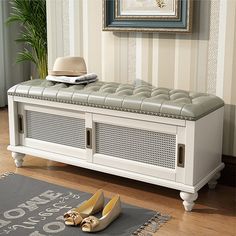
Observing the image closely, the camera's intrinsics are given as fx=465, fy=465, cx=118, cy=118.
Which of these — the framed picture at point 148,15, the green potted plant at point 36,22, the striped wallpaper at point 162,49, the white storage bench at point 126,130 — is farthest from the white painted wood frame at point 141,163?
the green potted plant at point 36,22

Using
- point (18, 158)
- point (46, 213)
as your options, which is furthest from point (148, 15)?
point (46, 213)

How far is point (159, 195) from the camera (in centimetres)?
251

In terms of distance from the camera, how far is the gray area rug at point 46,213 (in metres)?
2.09

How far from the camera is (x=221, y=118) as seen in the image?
8.27 feet

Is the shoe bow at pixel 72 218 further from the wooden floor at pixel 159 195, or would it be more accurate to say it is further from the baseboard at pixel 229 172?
the baseboard at pixel 229 172

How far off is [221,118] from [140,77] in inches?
24.9

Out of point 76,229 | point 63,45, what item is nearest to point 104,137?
point 76,229

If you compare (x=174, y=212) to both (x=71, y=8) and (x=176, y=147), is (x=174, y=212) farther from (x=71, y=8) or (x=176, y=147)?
(x=71, y=8)

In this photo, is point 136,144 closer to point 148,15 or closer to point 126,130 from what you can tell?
point 126,130

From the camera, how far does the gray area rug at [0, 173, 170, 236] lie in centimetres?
209

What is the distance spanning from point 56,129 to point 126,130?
50cm

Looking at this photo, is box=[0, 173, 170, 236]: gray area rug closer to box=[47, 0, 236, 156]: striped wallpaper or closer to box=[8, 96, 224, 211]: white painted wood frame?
box=[8, 96, 224, 211]: white painted wood frame

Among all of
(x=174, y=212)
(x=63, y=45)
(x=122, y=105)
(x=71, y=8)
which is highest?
(x=71, y=8)

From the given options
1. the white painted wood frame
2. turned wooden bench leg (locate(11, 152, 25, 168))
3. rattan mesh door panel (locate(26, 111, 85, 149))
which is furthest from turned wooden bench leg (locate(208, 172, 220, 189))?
turned wooden bench leg (locate(11, 152, 25, 168))
